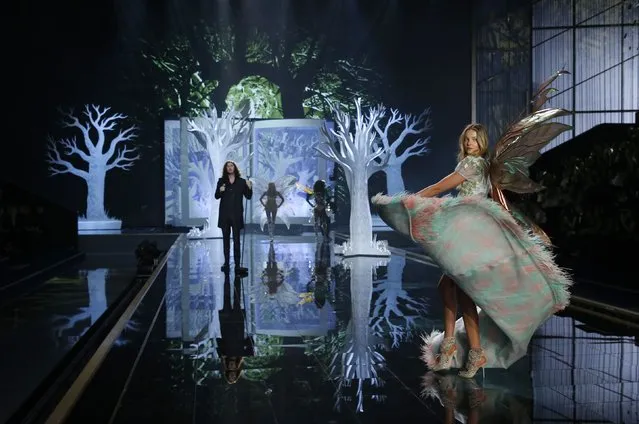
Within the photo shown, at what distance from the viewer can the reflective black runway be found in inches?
146

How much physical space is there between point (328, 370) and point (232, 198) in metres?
5.75

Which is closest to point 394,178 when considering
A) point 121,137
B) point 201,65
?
point 201,65

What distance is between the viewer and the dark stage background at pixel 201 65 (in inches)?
951

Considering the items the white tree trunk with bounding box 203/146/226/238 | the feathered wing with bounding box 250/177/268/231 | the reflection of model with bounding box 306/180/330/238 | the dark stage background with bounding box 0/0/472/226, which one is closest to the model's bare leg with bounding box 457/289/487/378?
the reflection of model with bounding box 306/180/330/238

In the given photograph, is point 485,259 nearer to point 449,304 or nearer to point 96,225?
point 449,304

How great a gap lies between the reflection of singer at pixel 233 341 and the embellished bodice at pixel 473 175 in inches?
65.0

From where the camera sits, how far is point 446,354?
4531 mm

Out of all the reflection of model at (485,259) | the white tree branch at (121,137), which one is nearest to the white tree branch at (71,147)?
the white tree branch at (121,137)

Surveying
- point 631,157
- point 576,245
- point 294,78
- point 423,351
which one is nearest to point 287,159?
point 294,78

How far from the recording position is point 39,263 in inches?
568

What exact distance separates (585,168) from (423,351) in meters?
5.53

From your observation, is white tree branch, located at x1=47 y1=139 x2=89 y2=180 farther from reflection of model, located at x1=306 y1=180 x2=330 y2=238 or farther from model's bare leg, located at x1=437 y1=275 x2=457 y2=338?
model's bare leg, located at x1=437 y1=275 x2=457 y2=338

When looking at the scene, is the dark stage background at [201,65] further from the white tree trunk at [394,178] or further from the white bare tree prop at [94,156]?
the white tree trunk at [394,178]

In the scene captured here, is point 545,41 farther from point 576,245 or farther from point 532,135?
point 532,135
